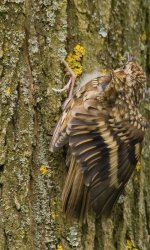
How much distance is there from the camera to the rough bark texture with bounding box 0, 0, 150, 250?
107 inches

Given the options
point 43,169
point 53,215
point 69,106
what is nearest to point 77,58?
point 69,106

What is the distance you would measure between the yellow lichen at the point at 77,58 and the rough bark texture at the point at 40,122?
2 centimetres

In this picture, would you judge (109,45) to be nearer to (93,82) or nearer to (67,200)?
(93,82)

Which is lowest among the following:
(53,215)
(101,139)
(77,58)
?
(53,215)

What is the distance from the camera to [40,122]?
9.19ft

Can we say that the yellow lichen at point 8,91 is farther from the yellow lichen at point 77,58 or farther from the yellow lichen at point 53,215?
the yellow lichen at point 53,215

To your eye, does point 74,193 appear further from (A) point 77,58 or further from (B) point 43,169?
(A) point 77,58

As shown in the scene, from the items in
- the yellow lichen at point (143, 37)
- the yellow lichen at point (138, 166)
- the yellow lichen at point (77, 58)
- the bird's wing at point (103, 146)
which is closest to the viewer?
the bird's wing at point (103, 146)

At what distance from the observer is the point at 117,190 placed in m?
2.81

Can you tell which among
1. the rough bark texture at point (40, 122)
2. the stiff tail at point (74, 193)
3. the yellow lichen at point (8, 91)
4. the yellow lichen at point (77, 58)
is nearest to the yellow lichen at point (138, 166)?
the rough bark texture at point (40, 122)

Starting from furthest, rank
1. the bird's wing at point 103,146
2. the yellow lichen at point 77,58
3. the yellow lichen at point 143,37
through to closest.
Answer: the yellow lichen at point 143,37, the yellow lichen at point 77,58, the bird's wing at point 103,146

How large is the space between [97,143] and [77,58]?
0.37 metres

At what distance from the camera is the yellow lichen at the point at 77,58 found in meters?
2.88

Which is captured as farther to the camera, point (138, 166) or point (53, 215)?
point (138, 166)
